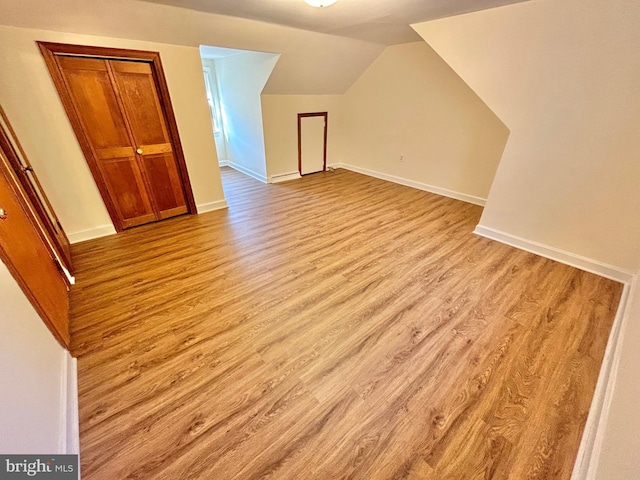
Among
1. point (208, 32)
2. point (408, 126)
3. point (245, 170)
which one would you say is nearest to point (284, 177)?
point (245, 170)

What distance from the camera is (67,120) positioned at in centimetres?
252

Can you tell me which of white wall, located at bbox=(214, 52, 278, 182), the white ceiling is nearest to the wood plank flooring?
the white ceiling

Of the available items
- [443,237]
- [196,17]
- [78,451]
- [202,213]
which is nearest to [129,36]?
[196,17]

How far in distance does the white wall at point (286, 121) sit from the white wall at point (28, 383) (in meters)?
3.94

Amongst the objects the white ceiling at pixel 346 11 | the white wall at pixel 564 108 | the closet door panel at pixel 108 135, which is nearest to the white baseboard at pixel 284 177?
the closet door panel at pixel 108 135

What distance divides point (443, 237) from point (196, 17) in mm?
3418

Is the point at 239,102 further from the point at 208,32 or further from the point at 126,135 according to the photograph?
the point at 126,135

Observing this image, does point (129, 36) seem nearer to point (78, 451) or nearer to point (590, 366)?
point (78, 451)

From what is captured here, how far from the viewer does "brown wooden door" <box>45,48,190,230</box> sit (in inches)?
99.9

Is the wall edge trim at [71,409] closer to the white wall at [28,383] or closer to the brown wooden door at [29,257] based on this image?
the white wall at [28,383]

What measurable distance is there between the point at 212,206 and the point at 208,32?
199 centimetres

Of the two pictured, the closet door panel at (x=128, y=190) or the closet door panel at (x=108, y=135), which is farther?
the closet door panel at (x=128, y=190)

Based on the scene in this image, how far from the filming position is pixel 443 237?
3.06 m

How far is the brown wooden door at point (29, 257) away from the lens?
4.42 ft
